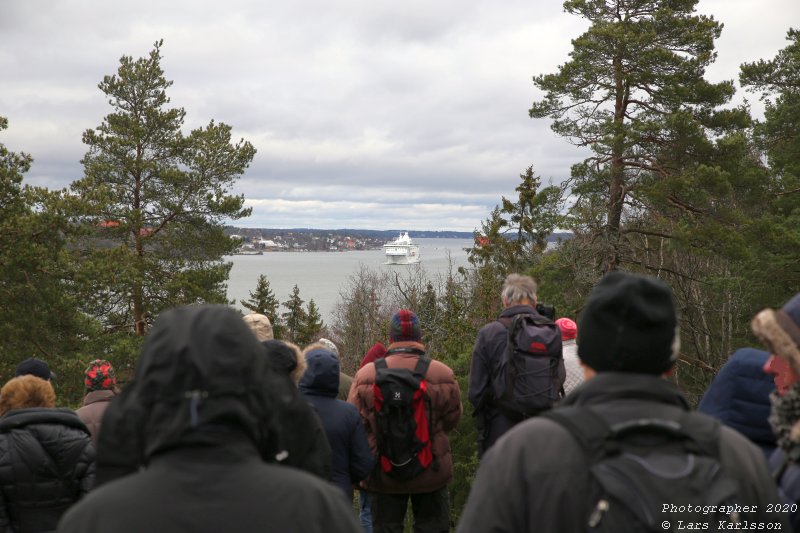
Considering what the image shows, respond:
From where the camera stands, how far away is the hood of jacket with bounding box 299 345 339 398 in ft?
13.8

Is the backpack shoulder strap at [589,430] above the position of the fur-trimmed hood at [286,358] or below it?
above

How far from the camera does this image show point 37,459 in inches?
146

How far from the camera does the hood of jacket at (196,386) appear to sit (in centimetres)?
155

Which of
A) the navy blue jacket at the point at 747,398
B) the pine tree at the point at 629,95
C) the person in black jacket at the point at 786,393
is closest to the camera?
the person in black jacket at the point at 786,393

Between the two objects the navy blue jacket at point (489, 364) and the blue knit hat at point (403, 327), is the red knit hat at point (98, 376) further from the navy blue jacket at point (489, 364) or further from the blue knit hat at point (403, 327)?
the navy blue jacket at point (489, 364)

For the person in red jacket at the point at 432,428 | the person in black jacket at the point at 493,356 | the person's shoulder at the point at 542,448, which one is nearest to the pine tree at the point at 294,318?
the person in red jacket at the point at 432,428

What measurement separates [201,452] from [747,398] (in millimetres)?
2221

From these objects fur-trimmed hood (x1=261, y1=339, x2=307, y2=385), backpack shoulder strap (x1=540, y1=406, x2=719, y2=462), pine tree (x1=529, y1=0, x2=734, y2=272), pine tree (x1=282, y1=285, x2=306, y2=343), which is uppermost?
pine tree (x1=529, y1=0, x2=734, y2=272)

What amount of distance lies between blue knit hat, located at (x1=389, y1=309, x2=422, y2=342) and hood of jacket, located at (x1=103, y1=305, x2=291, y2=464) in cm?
314

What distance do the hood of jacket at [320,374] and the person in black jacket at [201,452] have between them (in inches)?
99.8

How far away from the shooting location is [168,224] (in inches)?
835

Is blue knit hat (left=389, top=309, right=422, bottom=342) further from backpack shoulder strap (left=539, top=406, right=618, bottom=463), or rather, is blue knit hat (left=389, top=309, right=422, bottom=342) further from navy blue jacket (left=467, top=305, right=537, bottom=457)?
backpack shoulder strap (left=539, top=406, right=618, bottom=463)

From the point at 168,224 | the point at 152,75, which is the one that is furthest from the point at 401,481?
the point at 152,75

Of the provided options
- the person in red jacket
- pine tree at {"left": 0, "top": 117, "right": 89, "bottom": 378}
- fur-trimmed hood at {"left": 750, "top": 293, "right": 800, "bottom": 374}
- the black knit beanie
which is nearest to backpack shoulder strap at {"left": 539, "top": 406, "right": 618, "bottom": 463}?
the black knit beanie
